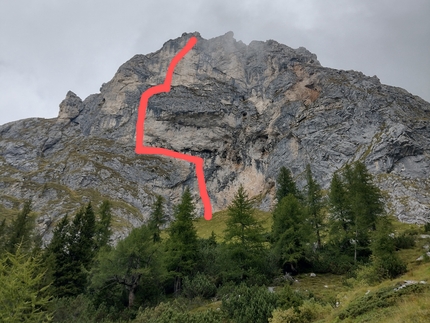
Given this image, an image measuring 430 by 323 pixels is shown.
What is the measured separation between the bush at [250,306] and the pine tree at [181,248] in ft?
35.0

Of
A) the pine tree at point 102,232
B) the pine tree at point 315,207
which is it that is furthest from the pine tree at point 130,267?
the pine tree at point 315,207

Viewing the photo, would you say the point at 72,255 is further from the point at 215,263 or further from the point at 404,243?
the point at 404,243

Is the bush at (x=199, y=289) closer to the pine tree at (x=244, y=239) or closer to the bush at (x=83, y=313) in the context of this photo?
the pine tree at (x=244, y=239)

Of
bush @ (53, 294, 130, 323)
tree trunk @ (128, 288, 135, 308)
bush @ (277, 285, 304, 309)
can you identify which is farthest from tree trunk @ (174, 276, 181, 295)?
bush @ (277, 285, 304, 309)

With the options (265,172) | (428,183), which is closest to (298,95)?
(265,172)

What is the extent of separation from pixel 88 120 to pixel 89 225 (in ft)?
419

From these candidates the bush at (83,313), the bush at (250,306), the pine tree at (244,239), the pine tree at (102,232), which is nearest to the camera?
the bush at (250,306)

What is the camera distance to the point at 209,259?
2986 cm

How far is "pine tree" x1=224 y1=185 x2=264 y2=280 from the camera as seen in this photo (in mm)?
26055

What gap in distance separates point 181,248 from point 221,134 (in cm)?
9644

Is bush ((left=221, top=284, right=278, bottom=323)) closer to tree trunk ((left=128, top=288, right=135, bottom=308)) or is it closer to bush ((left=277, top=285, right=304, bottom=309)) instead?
bush ((left=277, top=285, right=304, bottom=309))

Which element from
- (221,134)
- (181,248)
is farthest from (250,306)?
(221,134)

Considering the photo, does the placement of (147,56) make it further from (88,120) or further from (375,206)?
(375,206)

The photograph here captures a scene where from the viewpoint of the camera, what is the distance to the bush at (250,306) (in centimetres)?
1402
